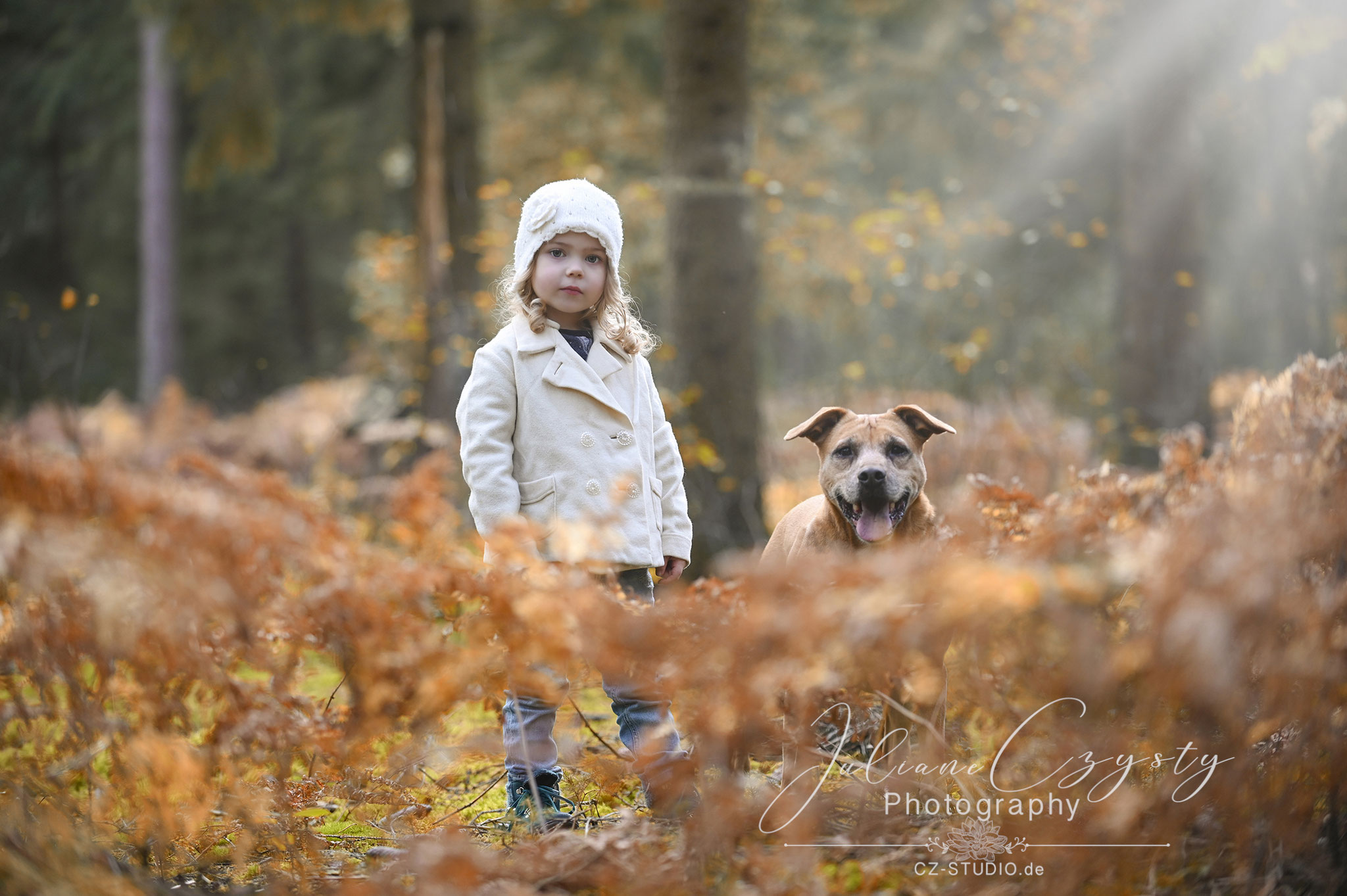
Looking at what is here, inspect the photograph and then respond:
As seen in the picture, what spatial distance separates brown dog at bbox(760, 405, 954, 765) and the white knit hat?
1075 millimetres

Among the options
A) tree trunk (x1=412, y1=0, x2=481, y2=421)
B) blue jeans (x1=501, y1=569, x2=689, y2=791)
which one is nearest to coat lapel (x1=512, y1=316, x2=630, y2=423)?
blue jeans (x1=501, y1=569, x2=689, y2=791)

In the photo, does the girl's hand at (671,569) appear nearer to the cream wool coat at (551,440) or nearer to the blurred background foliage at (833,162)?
the cream wool coat at (551,440)

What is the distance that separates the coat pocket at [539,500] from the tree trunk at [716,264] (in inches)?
102

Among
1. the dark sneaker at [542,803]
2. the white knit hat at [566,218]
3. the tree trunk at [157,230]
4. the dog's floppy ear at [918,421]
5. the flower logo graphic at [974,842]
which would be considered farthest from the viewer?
the tree trunk at [157,230]

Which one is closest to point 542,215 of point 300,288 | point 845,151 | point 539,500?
point 539,500

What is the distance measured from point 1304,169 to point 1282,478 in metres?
11.5

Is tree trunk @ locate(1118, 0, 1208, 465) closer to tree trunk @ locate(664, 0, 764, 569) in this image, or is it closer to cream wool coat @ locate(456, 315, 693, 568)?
tree trunk @ locate(664, 0, 764, 569)

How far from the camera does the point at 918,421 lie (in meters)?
3.94

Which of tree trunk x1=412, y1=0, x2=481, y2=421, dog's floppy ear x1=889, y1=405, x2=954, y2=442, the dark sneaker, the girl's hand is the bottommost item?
the dark sneaker

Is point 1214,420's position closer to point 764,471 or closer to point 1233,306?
point 764,471

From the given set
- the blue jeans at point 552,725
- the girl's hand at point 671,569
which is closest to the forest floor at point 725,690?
the blue jeans at point 552,725

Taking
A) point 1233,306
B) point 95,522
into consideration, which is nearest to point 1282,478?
point 95,522

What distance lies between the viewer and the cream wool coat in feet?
10.5

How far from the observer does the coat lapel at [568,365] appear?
3.33 meters
